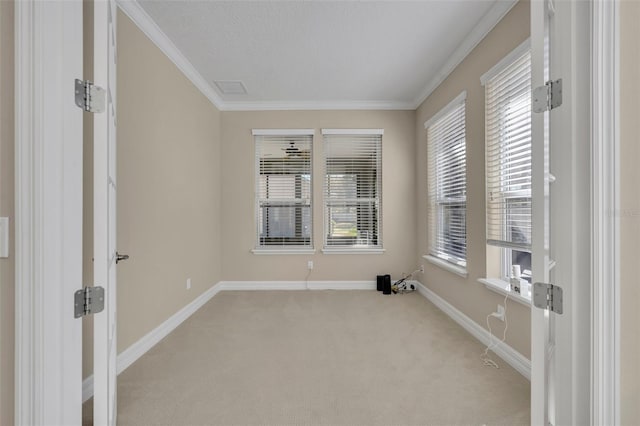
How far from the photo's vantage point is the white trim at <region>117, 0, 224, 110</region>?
226 cm

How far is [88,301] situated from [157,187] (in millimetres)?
1843

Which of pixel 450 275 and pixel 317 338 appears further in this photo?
pixel 450 275

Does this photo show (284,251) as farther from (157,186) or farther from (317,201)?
(157,186)

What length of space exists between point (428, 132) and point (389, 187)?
3.05 feet

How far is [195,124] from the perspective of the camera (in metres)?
3.46

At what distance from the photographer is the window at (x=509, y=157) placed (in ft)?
6.84

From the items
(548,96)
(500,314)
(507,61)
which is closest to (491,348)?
(500,314)

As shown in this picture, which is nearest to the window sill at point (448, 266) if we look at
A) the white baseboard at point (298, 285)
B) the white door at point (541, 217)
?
the white baseboard at point (298, 285)

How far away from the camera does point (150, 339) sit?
2473mm

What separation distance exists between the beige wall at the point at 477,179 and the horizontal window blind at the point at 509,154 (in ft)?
0.29
